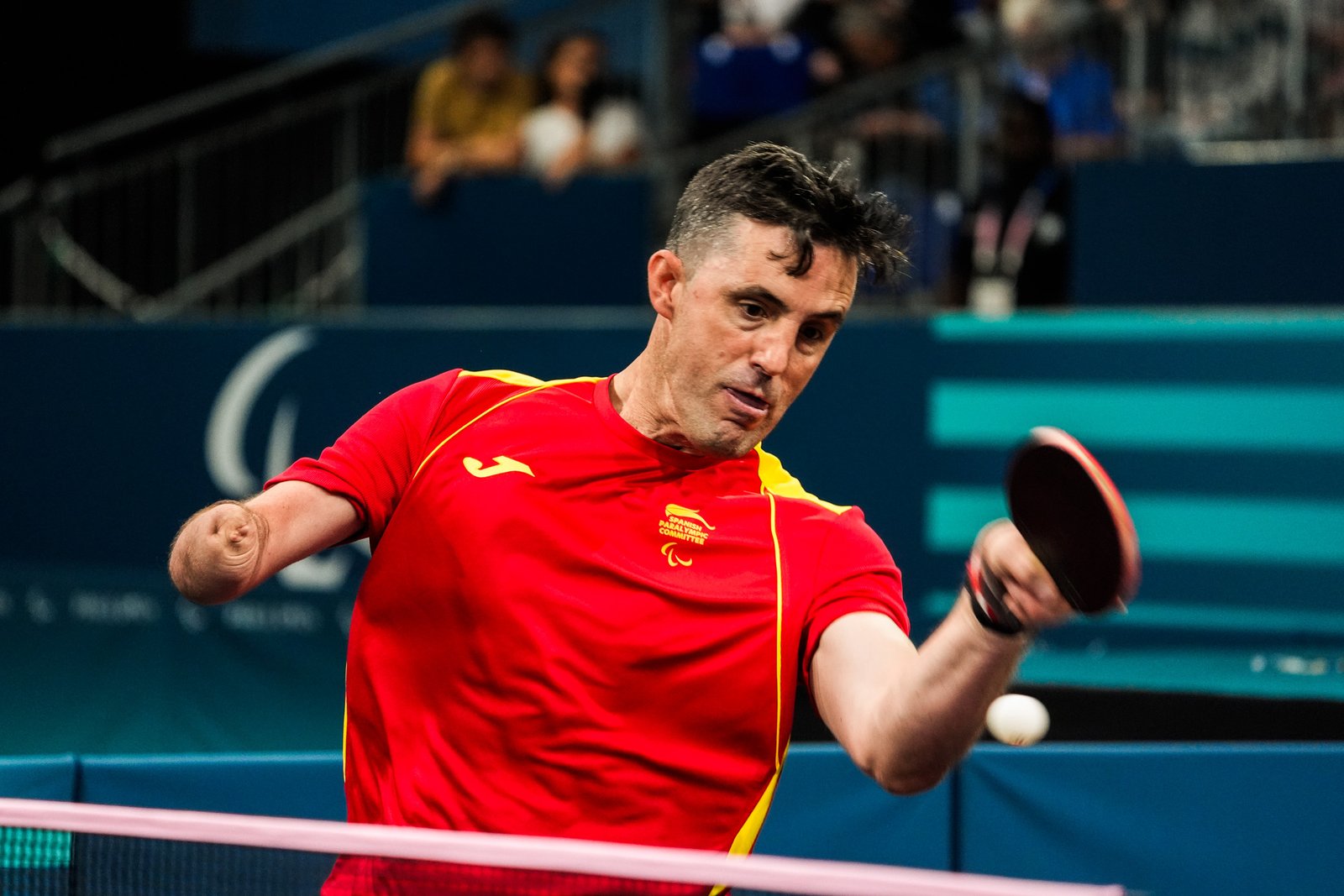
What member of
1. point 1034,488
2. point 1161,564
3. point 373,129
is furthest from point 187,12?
point 1034,488

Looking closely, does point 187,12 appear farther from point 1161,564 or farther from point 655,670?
point 655,670

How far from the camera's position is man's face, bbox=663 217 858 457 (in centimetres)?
240

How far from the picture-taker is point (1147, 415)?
6.26 metres

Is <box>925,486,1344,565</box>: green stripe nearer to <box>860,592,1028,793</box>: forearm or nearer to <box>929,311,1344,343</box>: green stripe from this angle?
<box>929,311,1344,343</box>: green stripe

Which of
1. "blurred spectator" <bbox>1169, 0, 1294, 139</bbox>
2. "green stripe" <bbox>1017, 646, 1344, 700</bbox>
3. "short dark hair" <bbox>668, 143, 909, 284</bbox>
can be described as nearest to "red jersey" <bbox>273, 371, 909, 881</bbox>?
"short dark hair" <bbox>668, 143, 909, 284</bbox>

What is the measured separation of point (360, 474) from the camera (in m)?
2.52

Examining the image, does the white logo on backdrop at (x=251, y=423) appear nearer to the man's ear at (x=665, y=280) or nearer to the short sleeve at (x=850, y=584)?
the man's ear at (x=665, y=280)

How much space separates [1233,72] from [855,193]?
21.9 feet

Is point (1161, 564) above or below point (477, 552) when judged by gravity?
below

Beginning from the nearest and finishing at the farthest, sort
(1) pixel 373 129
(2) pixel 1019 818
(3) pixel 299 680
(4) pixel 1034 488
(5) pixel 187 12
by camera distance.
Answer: (4) pixel 1034 488, (2) pixel 1019 818, (3) pixel 299 680, (1) pixel 373 129, (5) pixel 187 12

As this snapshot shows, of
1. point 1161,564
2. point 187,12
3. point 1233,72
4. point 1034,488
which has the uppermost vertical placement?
point 187,12

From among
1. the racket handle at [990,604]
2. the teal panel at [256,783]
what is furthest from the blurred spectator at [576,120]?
the racket handle at [990,604]

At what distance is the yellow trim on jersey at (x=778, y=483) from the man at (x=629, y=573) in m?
0.03

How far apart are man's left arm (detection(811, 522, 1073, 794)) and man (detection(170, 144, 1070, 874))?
0.09m
